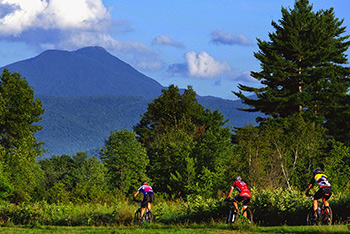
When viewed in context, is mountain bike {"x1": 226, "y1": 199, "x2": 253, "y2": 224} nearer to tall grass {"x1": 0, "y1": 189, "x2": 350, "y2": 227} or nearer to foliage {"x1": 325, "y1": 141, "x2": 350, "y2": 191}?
tall grass {"x1": 0, "y1": 189, "x2": 350, "y2": 227}

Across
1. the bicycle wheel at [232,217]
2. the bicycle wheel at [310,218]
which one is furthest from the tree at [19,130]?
the bicycle wheel at [310,218]

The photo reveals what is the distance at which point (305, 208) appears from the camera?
20125 millimetres

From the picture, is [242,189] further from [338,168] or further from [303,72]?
[303,72]

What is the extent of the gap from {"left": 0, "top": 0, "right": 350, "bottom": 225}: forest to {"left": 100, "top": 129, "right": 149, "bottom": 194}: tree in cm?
11

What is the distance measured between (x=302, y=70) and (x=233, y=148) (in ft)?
55.4

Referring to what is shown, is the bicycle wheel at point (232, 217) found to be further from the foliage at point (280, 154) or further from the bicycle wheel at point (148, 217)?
the foliage at point (280, 154)

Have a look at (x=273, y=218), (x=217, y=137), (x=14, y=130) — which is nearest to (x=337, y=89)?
(x=217, y=137)

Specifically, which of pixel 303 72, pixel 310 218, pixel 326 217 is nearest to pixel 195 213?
pixel 310 218

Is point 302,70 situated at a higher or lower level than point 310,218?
higher

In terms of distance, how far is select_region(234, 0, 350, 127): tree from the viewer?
65.7 meters

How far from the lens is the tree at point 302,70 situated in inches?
2586

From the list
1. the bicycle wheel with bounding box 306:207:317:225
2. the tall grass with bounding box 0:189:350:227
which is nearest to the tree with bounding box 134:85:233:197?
the tall grass with bounding box 0:189:350:227

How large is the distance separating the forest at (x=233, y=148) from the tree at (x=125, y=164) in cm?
11

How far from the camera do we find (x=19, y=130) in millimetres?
56688
